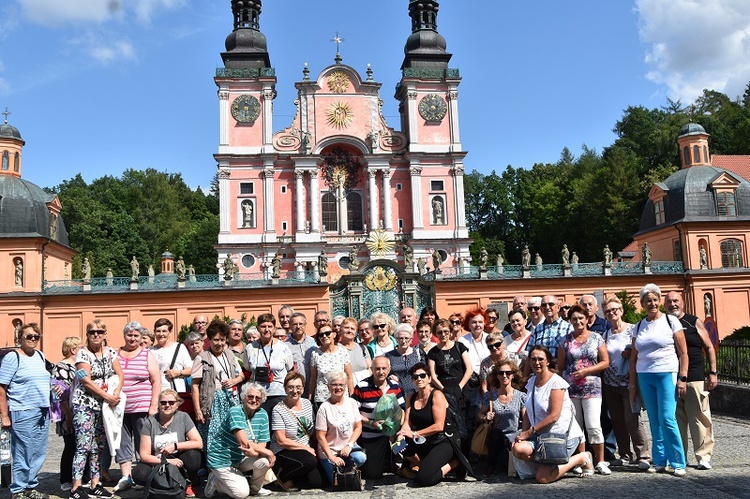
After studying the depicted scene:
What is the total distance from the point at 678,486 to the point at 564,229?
147 ft

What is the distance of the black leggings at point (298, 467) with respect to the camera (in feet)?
23.6

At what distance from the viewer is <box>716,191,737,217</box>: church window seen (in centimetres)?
2983

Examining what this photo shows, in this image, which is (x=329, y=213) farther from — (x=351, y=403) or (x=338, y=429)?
(x=338, y=429)

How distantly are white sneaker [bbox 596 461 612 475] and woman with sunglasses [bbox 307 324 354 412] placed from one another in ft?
8.97

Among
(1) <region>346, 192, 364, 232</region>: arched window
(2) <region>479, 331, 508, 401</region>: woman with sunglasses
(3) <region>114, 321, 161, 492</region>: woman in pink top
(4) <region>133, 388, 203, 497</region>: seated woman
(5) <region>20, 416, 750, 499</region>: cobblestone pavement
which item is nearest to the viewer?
(5) <region>20, 416, 750, 499</region>: cobblestone pavement

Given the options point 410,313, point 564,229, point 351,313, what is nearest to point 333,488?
point 410,313

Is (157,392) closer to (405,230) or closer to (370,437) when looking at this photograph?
(370,437)

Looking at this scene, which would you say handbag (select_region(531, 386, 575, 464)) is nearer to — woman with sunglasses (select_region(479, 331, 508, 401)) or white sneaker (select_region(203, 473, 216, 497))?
woman with sunglasses (select_region(479, 331, 508, 401))

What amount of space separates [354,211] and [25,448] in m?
33.4

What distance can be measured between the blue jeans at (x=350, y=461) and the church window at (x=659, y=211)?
27.9m

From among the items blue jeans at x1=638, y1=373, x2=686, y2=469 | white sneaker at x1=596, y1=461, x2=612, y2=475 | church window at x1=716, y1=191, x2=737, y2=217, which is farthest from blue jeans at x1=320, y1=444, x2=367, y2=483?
church window at x1=716, y1=191, x2=737, y2=217

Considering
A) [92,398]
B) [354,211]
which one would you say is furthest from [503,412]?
[354,211]

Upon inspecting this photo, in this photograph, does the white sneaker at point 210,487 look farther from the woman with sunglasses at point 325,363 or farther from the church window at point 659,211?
the church window at point 659,211

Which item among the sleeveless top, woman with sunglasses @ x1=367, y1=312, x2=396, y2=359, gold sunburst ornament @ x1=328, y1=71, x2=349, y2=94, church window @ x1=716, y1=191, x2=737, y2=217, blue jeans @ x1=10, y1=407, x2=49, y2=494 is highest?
gold sunburst ornament @ x1=328, y1=71, x2=349, y2=94
